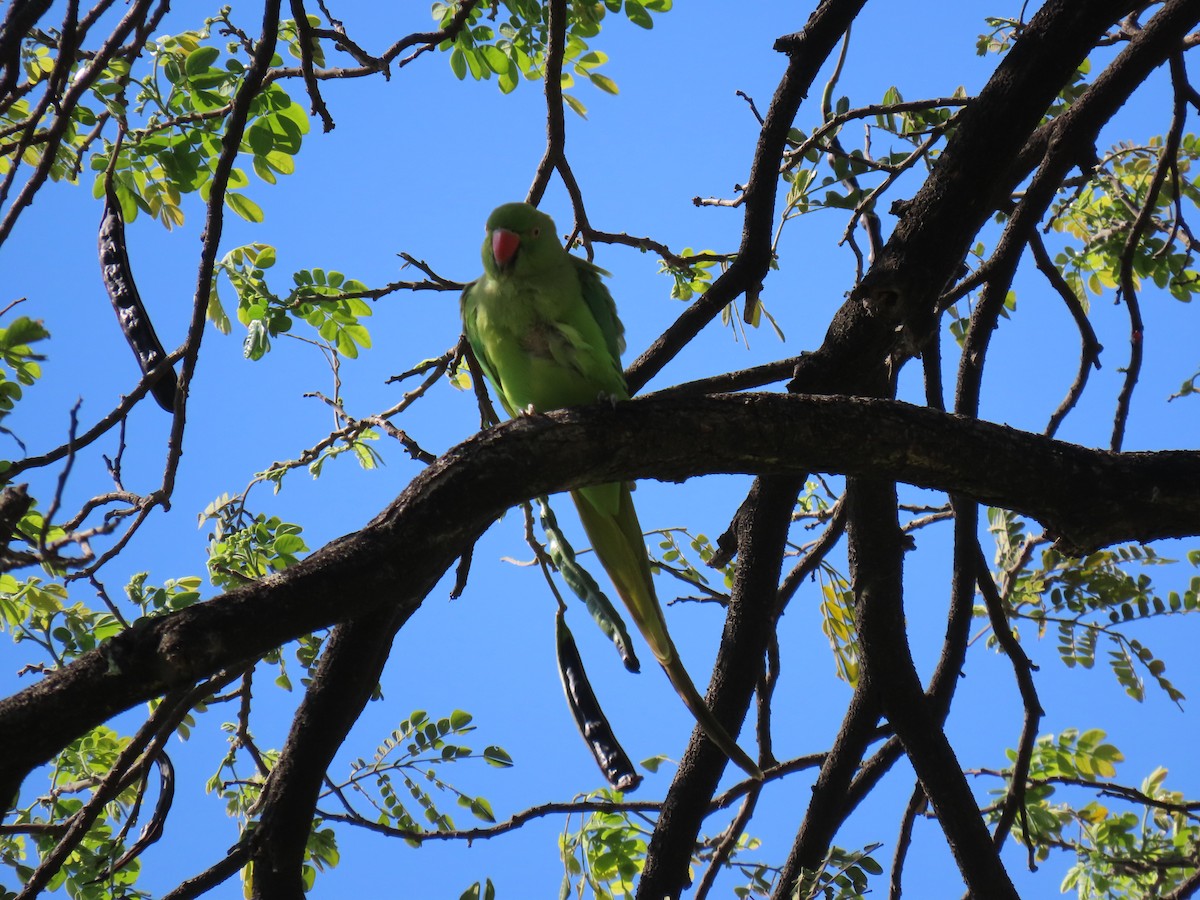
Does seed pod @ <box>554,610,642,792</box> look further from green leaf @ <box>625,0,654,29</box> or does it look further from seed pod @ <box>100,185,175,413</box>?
green leaf @ <box>625,0,654,29</box>

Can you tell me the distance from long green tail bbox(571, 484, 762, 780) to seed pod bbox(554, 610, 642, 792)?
0.26 metres

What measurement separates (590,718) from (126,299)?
1765 millimetres

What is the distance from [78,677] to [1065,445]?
7.09 ft

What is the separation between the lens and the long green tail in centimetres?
310

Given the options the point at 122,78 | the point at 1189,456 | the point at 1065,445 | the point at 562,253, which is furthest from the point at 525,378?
the point at 1189,456

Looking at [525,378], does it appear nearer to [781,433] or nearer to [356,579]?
[781,433]

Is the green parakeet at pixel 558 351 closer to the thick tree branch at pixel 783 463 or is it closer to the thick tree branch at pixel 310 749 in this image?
the thick tree branch at pixel 783 463

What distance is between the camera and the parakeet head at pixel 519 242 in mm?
3303

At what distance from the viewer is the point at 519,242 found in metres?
3.32

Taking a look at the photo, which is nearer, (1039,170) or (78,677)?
(78,677)

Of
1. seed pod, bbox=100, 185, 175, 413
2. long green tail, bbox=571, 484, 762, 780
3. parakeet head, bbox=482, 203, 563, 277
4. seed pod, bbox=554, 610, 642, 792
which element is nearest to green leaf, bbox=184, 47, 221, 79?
seed pod, bbox=100, 185, 175, 413

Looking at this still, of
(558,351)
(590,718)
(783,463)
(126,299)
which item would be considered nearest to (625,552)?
(590,718)

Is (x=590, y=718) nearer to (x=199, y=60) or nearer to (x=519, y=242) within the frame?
(x=519, y=242)

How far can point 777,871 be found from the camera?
11.3 ft
